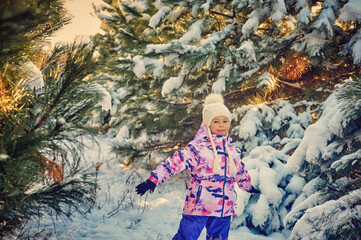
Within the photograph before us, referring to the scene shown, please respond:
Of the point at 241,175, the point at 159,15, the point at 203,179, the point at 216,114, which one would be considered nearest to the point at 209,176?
the point at 203,179

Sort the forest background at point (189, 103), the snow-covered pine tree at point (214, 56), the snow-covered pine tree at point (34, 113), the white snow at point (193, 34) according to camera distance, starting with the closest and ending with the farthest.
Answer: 1. the snow-covered pine tree at point (34, 113)
2. the forest background at point (189, 103)
3. the snow-covered pine tree at point (214, 56)
4. the white snow at point (193, 34)

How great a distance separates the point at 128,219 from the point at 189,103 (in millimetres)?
3090

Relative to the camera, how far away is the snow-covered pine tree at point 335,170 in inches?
76.0

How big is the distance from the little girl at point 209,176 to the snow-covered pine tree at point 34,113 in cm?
96

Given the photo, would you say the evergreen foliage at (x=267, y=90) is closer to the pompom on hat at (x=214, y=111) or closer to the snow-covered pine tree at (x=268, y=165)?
the snow-covered pine tree at (x=268, y=165)

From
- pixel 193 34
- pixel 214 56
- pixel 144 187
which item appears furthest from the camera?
pixel 193 34

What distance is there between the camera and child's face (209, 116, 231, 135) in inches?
108

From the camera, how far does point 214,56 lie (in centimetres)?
427

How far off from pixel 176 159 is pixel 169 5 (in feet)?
13.0

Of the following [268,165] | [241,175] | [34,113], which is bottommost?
[268,165]

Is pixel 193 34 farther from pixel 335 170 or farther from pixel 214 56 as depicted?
pixel 335 170

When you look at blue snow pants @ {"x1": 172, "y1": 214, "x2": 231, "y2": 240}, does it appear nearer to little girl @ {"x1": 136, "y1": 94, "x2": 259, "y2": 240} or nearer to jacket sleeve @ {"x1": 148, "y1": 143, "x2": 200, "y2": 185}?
little girl @ {"x1": 136, "y1": 94, "x2": 259, "y2": 240}

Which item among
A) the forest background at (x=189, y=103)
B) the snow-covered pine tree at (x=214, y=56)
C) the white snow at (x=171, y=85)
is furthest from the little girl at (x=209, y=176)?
the white snow at (x=171, y=85)

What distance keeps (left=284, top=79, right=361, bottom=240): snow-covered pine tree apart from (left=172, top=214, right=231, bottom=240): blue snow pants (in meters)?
0.73
